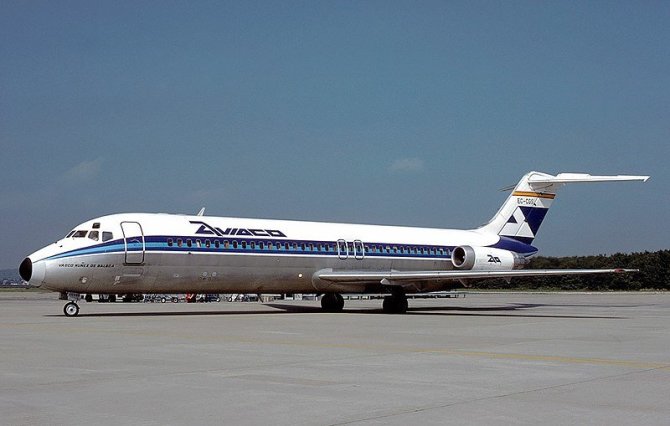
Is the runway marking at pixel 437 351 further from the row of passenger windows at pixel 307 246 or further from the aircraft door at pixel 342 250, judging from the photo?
the aircraft door at pixel 342 250

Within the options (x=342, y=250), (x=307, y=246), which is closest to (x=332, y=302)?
(x=342, y=250)

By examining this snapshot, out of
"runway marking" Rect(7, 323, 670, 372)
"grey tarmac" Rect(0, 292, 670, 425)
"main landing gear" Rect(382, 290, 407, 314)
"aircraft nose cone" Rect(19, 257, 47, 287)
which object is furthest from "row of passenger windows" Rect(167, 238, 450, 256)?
"grey tarmac" Rect(0, 292, 670, 425)

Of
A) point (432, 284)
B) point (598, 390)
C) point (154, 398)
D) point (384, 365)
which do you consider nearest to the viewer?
point (154, 398)

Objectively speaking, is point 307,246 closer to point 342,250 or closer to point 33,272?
point 342,250

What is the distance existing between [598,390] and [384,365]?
3.35m

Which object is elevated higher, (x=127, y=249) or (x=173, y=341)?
(x=127, y=249)

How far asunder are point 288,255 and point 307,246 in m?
1.02

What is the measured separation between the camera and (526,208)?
36.8 m

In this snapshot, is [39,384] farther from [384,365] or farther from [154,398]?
[384,365]

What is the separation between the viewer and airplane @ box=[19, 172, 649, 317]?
24.9 meters

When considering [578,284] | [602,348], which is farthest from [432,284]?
[578,284]

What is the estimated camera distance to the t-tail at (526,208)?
120 feet

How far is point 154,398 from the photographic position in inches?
333

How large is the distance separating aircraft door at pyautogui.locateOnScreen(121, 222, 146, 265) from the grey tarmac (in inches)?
276
